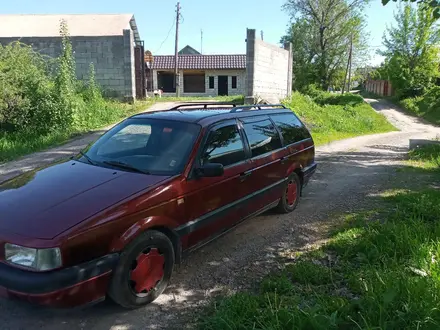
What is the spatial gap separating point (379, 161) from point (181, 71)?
29739 millimetres

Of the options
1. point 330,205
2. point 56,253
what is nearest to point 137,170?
point 56,253

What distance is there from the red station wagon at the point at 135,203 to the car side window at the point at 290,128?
0.25 m

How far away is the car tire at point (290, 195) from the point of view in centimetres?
574

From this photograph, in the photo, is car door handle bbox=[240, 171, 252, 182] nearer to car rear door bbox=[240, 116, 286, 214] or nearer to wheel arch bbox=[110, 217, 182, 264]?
car rear door bbox=[240, 116, 286, 214]

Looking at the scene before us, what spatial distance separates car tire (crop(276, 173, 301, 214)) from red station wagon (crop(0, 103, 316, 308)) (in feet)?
1.15

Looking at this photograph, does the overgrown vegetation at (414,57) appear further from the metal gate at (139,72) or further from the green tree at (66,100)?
the green tree at (66,100)

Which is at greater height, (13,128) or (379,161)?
(13,128)

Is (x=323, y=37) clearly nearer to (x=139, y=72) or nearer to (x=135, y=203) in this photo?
(x=139, y=72)

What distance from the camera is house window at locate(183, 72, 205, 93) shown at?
38.9 metres

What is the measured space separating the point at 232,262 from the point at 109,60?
1544 cm

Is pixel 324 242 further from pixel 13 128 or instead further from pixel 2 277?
pixel 13 128

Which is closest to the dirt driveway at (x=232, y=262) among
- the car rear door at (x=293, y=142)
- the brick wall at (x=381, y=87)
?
the car rear door at (x=293, y=142)

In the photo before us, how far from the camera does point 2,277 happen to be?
2.82 m

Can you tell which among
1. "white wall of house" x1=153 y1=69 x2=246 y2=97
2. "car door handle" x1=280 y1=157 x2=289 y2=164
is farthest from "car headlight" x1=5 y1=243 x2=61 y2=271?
"white wall of house" x1=153 y1=69 x2=246 y2=97
